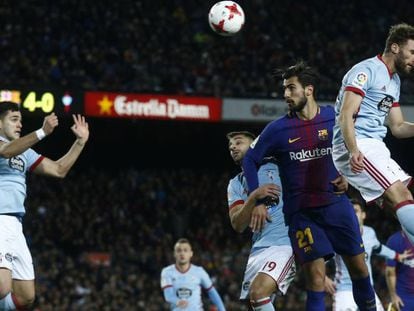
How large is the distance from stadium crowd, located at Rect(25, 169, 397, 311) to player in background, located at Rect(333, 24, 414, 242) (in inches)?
476

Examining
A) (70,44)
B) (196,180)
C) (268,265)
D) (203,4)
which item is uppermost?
(203,4)

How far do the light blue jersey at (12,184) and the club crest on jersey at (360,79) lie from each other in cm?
307

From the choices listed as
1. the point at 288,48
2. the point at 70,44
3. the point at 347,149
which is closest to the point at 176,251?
the point at 347,149

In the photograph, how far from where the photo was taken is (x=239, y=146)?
26.1 feet

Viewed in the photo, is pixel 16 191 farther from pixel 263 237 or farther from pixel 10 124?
pixel 263 237

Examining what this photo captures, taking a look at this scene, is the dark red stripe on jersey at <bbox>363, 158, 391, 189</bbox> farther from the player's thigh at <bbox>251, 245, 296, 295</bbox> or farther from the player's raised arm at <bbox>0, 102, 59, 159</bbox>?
the player's raised arm at <bbox>0, 102, 59, 159</bbox>

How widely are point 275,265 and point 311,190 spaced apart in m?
0.77

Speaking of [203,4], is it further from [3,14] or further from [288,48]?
[3,14]

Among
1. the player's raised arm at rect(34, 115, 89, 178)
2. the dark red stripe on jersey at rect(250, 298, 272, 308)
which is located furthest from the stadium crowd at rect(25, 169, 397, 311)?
the dark red stripe on jersey at rect(250, 298, 272, 308)

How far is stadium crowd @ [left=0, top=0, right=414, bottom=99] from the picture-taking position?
21266 mm

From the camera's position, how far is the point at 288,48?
24.0m

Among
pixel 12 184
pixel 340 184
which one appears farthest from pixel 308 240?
pixel 12 184

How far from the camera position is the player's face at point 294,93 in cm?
709

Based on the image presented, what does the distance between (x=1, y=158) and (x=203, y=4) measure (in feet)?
57.5
